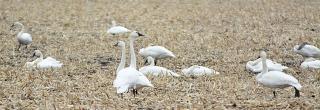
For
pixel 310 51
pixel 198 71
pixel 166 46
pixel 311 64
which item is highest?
pixel 166 46

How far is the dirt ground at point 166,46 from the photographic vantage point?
8.34 metres

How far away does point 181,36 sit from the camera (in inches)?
687

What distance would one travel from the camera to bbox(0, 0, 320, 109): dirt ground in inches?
328

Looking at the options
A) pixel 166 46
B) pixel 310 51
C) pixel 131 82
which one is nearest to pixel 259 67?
pixel 310 51

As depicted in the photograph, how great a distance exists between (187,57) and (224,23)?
23.6 feet

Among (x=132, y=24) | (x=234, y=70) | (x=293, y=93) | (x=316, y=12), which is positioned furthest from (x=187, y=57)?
(x=316, y=12)

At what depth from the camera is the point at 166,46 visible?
50.9 feet

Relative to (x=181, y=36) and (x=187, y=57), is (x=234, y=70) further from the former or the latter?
(x=181, y=36)

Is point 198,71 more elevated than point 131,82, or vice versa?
point 198,71

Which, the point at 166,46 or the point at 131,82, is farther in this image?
the point at 166,46

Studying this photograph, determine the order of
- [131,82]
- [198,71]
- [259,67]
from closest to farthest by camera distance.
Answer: [131,82]
[198,71]
[259,67]

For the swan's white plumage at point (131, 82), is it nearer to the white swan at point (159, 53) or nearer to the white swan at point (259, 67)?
the white swan at point (259, 67)

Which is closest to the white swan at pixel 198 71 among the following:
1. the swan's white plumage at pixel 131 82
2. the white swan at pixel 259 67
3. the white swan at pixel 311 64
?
the white swan at pixel 259 67

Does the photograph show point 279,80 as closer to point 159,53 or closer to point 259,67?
point 259,67
